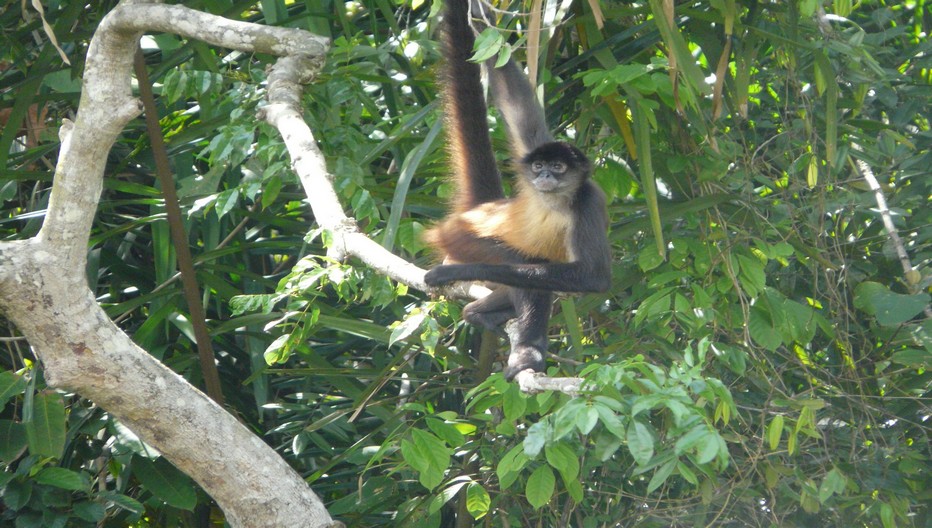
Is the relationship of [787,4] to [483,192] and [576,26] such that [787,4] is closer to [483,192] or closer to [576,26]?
[576,26]

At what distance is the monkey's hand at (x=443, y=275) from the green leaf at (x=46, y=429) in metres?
1.39

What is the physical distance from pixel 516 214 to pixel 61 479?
6.69ft

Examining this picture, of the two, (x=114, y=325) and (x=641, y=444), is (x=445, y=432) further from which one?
(x=641, y=444)

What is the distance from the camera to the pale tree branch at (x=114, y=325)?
8.84 feet

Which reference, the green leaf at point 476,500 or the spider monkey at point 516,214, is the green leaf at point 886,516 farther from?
the green leaf at point 476,500

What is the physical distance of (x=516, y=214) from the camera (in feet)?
13.7

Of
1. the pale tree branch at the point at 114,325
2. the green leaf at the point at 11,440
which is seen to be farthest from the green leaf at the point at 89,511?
the pale tree branch at the point at 114,325

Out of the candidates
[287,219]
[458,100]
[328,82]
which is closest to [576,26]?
[458,100]

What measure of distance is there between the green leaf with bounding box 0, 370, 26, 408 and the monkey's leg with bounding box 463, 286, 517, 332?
169 cm

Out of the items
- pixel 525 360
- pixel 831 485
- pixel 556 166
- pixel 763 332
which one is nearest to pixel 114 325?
pixel 525 360

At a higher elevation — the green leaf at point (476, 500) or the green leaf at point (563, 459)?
the green leaf at point (563, 459)

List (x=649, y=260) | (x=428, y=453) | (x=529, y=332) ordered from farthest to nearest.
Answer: (x=529, y=332) < (x=649, y=260) < (x=428, y=453)

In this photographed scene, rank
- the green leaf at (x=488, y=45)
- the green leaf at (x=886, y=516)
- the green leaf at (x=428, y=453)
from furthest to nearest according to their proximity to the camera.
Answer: the green leaf at (x=886, y=516)
the green leaf at (x=428, y=453)
the green leaf at (x=488, y=45)

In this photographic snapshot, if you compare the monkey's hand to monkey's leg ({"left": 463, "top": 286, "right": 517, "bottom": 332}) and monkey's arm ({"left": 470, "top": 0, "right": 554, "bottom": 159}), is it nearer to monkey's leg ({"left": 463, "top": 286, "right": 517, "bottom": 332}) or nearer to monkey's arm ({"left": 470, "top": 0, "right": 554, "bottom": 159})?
monkey's leg ({"left": 463, "top": 286, "right": 517, "bottom": 332})
